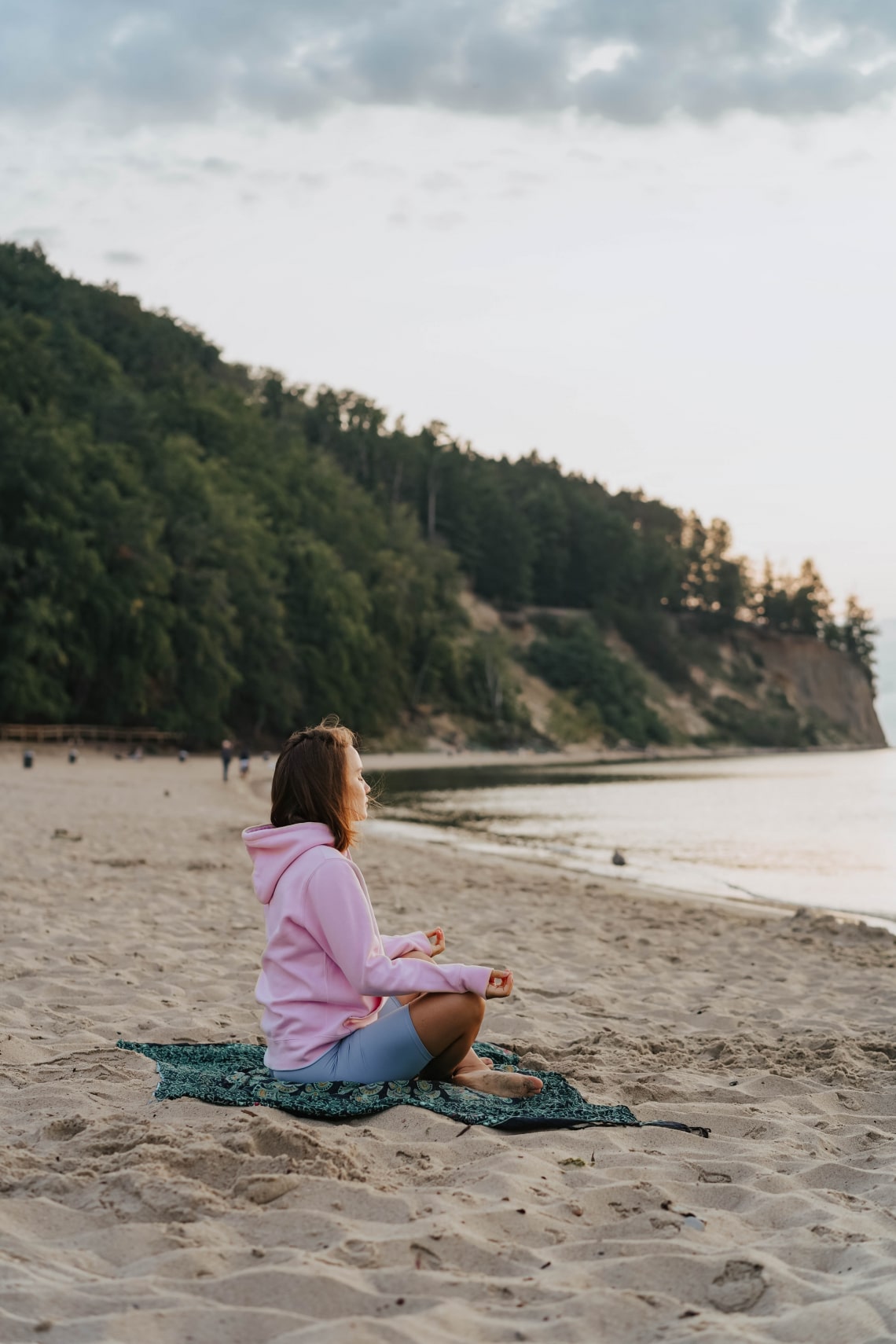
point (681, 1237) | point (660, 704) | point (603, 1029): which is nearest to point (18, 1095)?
point (681, 1237)

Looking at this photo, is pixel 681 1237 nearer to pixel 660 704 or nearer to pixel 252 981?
pixel 252 981

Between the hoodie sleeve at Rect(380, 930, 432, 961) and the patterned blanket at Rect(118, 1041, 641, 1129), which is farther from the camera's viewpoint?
the hoodie sleeve at Rect(380, 930, 432, 961)

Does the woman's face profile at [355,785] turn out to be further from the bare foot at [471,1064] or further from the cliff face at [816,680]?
the cliff face at [816,680]

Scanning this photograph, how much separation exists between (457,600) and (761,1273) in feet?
277

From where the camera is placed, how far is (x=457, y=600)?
87.2 metres

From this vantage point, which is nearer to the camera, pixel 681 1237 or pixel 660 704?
pixel 681 1237

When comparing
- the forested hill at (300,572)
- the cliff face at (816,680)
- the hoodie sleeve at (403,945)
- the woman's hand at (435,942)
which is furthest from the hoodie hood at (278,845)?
the cliff face at (816,680)

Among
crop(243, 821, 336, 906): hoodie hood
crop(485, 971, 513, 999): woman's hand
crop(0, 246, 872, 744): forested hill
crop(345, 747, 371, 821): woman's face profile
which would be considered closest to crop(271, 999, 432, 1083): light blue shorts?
crop(485, 971, 513, 999): woman's hand

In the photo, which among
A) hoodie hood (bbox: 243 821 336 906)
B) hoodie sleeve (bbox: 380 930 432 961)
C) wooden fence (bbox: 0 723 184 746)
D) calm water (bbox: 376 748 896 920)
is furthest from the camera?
wooden fence (bbox: 0 723 184 746)

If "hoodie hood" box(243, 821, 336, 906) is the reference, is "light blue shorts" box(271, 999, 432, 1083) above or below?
below

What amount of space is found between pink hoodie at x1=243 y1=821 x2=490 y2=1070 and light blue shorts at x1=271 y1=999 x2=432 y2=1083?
0.12 feet

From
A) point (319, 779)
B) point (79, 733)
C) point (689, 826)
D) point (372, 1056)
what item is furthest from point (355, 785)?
point (79, 733)

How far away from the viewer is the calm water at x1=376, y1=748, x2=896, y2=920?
57.8 ft

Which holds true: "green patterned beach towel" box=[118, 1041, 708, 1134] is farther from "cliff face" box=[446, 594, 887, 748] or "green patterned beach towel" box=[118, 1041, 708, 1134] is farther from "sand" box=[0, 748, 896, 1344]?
"cliff face" box=[446, 594, 887, 748]
